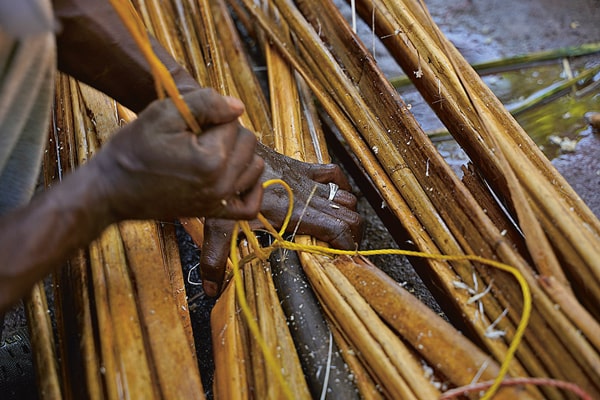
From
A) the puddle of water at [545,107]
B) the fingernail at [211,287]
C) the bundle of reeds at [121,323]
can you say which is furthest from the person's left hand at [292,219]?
the puddle of water at [545,107]

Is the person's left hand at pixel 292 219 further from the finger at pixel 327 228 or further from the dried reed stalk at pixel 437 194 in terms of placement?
the dried reed stalk at pixel 437 194

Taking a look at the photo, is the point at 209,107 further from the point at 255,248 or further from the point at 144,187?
the point at 255,248

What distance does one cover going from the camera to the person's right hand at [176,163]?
103 cm

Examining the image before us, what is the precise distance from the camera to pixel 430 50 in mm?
1538

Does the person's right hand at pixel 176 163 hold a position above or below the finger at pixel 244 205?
above

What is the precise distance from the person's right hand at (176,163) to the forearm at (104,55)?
1.25 ft

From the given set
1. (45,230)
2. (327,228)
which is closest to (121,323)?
(45,230)

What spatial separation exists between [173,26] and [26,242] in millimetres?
1341

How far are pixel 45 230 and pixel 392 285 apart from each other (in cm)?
73

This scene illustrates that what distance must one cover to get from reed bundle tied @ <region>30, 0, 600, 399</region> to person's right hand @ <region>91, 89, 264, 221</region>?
0.22m

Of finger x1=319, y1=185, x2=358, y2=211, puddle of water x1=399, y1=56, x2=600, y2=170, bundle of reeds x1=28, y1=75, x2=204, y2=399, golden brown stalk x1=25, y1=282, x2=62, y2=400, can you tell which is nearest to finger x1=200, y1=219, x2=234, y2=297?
bundle of reeds x1=28, y1=75, x2=204, y2=399

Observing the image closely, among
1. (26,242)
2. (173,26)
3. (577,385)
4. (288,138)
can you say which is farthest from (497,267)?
(173,26)

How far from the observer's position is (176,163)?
1.03 m

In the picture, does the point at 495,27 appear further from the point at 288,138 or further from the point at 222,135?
the point at 222,135
